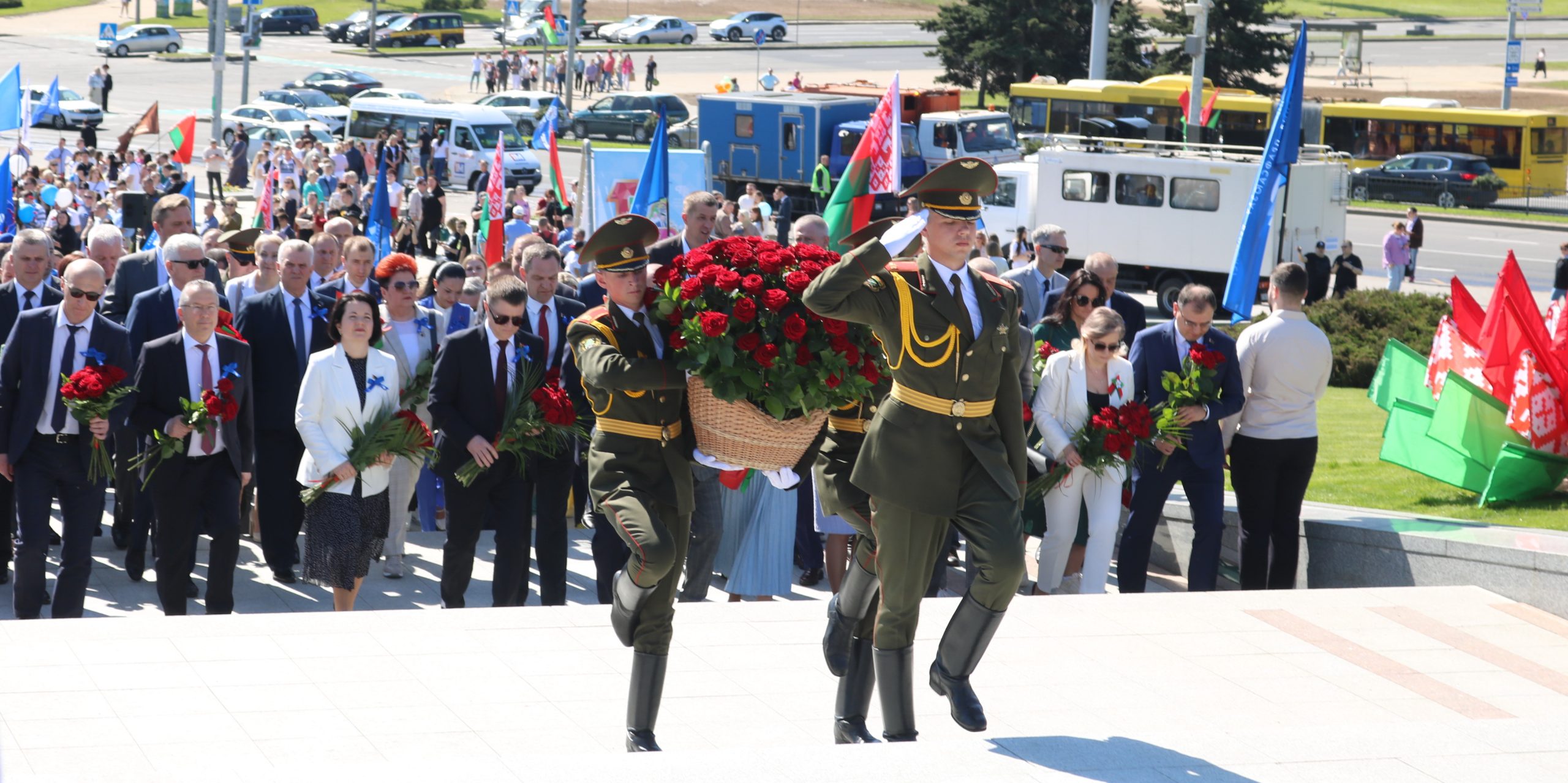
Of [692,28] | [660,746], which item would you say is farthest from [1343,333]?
[692,28]

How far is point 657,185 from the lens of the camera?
52.8ft

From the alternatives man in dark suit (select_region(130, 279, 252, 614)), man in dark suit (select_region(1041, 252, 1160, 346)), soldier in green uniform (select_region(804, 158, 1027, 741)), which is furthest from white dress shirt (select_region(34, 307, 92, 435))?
man in dark suit (select_region(1041, 252, 1160, 346))

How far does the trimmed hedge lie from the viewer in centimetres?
1627

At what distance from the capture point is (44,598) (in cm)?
805

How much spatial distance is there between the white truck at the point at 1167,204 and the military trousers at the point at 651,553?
1961 cm

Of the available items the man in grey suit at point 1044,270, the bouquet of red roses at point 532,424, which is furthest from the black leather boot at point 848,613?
the man in grey suit at point 1044,270

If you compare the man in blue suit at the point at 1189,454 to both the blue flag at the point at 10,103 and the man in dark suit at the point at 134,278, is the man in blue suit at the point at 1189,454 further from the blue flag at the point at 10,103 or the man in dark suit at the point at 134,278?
the blue flag at the point at 10,103

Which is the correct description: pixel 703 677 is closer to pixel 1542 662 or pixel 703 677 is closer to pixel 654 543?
pixel 654 543

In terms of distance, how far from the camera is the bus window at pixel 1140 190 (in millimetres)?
26297

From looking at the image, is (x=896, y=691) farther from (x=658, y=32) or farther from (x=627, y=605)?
(x=658, y=32)

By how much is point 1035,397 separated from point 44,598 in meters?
5.05

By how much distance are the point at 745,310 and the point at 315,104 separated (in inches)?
1822

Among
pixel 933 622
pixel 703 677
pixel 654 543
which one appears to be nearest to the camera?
pixel 654 543

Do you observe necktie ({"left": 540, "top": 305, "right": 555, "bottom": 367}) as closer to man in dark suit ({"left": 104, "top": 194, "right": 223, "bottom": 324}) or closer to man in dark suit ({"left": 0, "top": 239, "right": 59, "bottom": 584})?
man in dark suit ({"left": 104, "top": 194, "right": 223, "bottom": 324})
